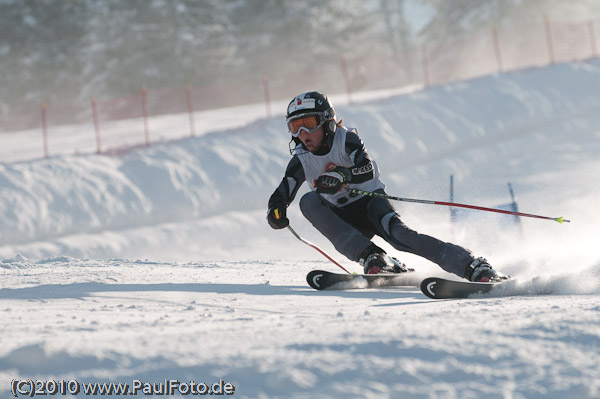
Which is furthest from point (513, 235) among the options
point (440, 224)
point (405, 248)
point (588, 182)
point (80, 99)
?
point (80, 99)

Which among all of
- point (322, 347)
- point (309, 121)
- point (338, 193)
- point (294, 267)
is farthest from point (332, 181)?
point (322, 347)

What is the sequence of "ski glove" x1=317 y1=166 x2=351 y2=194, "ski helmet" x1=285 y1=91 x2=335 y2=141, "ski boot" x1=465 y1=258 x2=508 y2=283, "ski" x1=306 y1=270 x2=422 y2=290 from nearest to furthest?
"ski boot" x1=465 y1=258 x2=508 y2=283, "ski" x1=306 y1=270 x2=422 y2=290, "ski glove" x1=317 y1=166 x2=351 y2=194, "ski helmet" x1=285 y1=91 x2=335 y2=141

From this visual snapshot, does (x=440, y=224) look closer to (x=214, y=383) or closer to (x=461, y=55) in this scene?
(x=214, y=383)

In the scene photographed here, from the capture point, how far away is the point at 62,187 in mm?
11664

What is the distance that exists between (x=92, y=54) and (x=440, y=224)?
2449 centimetres

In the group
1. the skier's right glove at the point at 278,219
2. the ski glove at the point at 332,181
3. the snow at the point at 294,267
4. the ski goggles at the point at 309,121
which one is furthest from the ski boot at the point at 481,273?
the ski goggles at the point at 309,121

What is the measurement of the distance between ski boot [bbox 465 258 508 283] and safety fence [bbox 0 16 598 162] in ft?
33.7

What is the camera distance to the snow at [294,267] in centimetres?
216

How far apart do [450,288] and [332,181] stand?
1193 mm

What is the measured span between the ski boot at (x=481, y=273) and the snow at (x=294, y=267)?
0.16 m

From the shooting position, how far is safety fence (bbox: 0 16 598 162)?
16250 millimetres

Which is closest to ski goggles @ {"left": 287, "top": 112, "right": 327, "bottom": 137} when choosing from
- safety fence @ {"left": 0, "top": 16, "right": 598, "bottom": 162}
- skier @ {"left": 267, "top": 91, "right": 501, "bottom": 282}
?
skier @ {"left": 267, "top": 91, "right": 501, "bottom": 282}

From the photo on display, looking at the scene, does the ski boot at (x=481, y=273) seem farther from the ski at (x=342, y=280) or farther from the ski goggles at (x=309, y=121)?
the ski goggles at (x=309, y=121)

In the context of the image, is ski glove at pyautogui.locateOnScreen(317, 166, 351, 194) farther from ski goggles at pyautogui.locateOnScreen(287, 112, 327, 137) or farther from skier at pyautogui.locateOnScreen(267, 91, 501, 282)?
ski goggles at pyautogui.locateOnScreen(287, 112, 327, 137)
